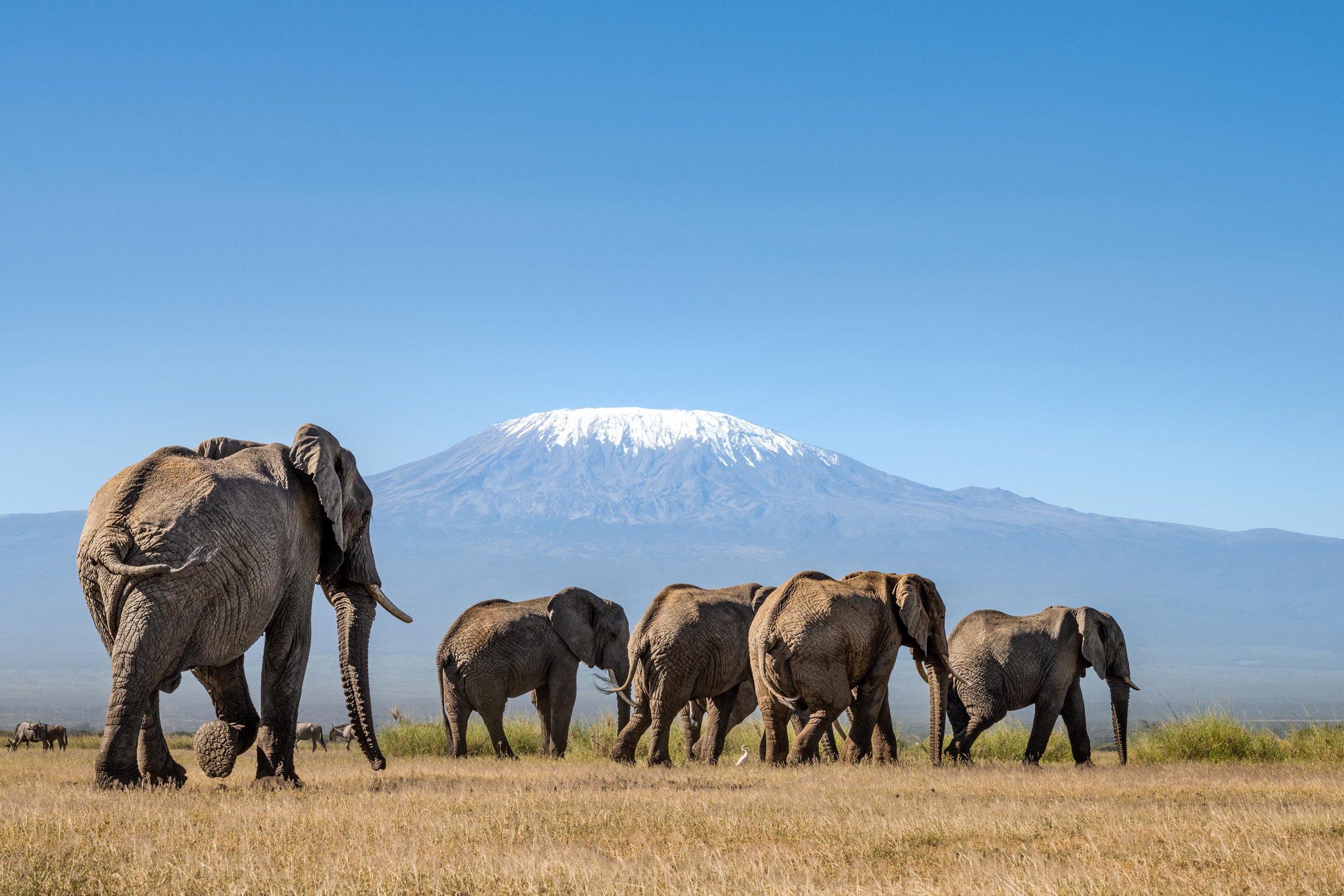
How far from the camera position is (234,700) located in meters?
13.3

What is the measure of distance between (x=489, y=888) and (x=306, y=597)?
6.52 meters

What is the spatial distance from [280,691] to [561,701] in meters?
10.5

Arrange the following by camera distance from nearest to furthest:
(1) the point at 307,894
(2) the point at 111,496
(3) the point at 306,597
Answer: (1) the point at 307,894 < (2) the point at 111,496 < (3) the point at 306,597

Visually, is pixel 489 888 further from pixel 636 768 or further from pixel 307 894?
pixel 636 768

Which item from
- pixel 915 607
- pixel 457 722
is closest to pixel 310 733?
pixel 457 722

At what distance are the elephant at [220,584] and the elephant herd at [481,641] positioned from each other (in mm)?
21

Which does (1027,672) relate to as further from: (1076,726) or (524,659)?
(524,659)

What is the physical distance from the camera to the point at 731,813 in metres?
11.2

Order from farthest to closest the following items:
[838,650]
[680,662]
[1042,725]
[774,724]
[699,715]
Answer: [699,715]
[1042,725]
[680,662]
[774,724]
[838,650]

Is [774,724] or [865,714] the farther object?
[774,724]

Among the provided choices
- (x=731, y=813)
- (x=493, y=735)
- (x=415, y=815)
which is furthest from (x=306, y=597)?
(x=493, y=735)

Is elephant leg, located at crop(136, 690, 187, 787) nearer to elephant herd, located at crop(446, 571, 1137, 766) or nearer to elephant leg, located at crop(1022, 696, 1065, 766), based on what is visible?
elephant herd, located at crop(446, 571, 1137, 766)

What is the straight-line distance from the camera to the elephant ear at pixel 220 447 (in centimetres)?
1362

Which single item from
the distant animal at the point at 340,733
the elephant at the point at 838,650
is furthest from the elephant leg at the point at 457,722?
the distant animal at the point at 340,733
